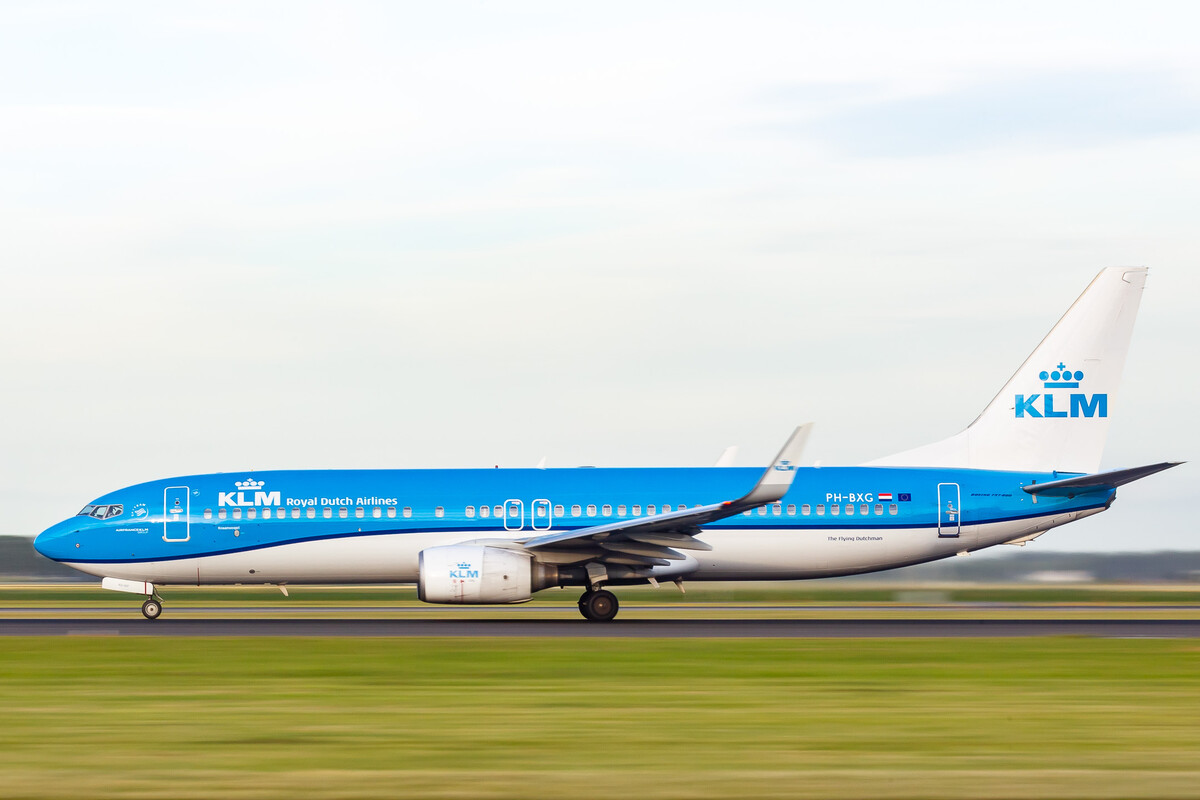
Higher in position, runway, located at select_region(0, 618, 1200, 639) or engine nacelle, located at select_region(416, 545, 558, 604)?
engine nacelle, located at select_region(416, 545, 558, 604)

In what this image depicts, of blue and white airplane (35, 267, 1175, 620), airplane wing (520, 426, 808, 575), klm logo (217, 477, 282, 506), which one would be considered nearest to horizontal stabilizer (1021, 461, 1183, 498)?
blue and white airplane (35, 267, 1175, 620)

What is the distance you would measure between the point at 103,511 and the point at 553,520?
960 centimetres

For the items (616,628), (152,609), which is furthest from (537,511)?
(152,609)

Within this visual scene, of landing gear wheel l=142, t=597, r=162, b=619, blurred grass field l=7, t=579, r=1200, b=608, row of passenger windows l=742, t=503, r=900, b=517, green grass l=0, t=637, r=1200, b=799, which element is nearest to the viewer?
green grass l=0, t=637, r=1200, b=799

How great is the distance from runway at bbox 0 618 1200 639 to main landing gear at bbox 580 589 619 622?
0.26 m

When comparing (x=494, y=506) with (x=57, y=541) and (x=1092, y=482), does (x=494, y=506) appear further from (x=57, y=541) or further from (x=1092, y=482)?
(x=1092, y=482)

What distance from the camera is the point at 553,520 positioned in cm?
2841

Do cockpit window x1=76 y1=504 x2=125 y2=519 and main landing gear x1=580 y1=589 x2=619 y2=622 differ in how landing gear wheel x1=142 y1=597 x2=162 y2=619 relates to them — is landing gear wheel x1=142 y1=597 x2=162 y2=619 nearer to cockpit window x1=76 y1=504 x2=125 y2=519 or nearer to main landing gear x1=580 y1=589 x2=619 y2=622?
cockpit window x1=76 y1=504 x2=125 y2=519

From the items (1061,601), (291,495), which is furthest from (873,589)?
(291,495)

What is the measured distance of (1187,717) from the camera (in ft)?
43.5

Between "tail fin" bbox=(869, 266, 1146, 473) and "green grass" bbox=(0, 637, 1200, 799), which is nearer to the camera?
"green grass" bbox=(0, 637, 1200, 799)

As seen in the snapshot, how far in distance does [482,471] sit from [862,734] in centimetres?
1794

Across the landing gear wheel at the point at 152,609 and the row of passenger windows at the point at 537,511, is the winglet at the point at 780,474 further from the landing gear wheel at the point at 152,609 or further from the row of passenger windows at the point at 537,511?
the landing gear wheel at the point at 152,609

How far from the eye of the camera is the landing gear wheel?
29.2 metres
